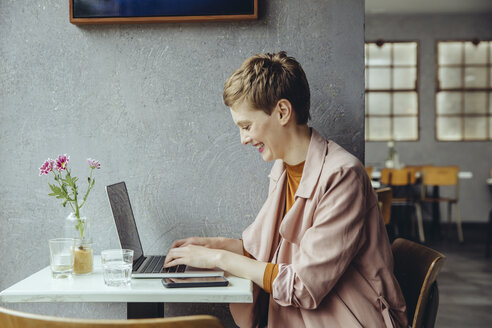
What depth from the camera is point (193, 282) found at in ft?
4.43

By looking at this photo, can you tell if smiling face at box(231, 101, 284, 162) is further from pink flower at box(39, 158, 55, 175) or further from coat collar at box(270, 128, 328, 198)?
pink flower at box(39, 158, 55, 175)

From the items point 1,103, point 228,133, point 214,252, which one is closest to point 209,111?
point 228,133

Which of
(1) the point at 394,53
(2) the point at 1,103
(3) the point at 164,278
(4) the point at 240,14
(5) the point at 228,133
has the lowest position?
(3) the point at 164,278

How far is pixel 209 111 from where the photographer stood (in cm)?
192

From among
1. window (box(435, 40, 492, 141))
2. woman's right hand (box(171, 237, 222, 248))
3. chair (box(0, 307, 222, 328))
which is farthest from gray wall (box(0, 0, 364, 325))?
window (box(435, 40, 492, 141))

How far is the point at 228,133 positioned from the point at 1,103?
0.93 m

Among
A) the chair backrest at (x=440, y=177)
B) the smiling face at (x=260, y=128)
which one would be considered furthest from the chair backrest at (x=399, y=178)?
the smiling face at (x=260, y=128)

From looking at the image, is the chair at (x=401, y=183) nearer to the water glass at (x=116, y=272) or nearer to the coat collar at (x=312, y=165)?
the coat collar at (x=312, y=165)

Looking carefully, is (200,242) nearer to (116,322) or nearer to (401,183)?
(116,322)

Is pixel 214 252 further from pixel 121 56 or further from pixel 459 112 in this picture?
pixel 459 112

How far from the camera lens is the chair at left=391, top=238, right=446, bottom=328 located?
4.36 ft

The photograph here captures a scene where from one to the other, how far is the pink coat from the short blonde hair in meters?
0.16

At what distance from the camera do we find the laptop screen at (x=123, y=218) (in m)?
1.53

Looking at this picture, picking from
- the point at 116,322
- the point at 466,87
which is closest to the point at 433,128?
the point at 466,87
